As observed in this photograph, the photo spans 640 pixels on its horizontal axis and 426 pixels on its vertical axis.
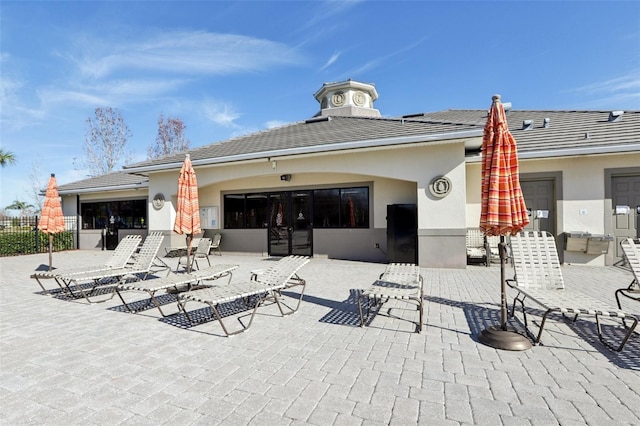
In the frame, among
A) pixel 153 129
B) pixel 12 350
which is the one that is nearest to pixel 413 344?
pixel 12 350

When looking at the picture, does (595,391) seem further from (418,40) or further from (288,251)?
(418,40)

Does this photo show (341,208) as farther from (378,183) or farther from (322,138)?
(322,138)

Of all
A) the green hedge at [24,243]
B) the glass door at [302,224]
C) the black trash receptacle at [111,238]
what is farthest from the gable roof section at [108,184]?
the glass door at [302,224]

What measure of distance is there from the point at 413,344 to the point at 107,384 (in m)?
3.20

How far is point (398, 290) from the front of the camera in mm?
4516

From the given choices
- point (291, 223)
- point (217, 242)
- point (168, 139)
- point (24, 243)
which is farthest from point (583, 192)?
point (168, 139)

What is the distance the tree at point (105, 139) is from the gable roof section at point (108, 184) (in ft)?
37.6

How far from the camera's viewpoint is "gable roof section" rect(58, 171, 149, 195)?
15759 millimetres

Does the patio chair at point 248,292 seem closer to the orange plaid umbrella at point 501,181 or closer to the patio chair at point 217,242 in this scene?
the orange plaid umbrella at point 501,181

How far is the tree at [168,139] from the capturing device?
32.5m

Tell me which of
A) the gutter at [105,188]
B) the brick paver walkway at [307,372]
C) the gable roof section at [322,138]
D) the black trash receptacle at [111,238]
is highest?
the gable roof section at [322,138]

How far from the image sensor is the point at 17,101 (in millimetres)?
21359

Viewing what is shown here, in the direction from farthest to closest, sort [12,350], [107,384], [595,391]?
[12,350]
[107,384]
[595,391]

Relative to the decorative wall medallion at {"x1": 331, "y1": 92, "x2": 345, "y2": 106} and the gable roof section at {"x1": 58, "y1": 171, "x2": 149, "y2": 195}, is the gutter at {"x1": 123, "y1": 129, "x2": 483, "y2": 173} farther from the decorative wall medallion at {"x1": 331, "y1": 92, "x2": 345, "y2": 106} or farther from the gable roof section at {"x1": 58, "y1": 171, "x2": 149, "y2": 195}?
the decorative wall medallion at {"x1": 331, "y1": 92, "x2": 345, "y2": 106}
